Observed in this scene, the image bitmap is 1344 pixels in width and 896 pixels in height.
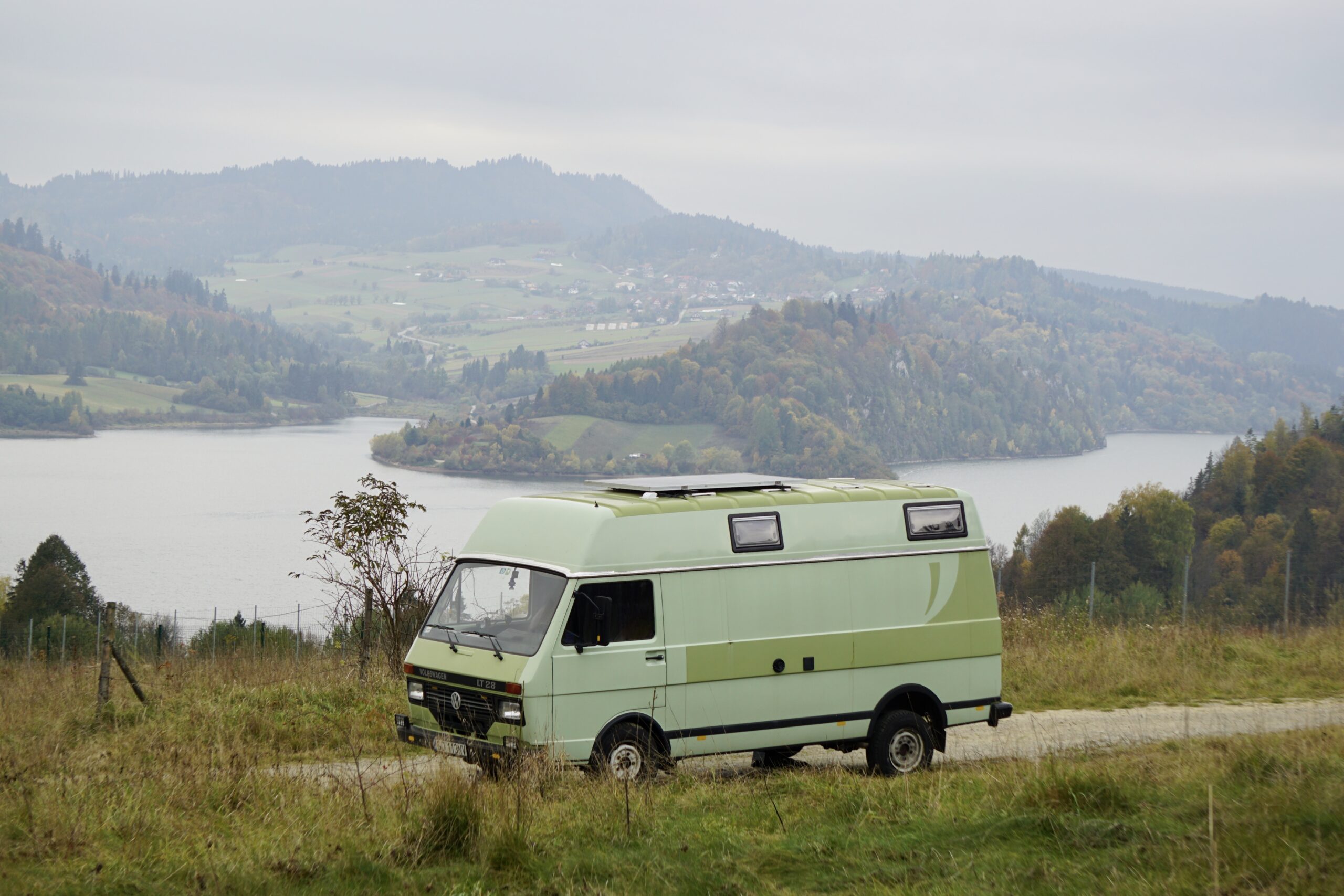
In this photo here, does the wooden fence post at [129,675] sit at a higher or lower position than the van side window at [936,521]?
lower

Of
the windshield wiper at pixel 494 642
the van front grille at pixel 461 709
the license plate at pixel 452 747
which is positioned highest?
the windshield wiper at pixel 494 642

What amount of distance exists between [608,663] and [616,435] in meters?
157

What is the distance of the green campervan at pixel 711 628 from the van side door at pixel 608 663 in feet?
0.04

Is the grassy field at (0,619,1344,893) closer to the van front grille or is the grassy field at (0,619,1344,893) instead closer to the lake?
the van front grille

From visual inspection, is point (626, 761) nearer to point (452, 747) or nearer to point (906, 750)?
A: point (452, 747)

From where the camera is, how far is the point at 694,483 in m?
9.84

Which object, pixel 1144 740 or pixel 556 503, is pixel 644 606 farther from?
pixel 1144 740

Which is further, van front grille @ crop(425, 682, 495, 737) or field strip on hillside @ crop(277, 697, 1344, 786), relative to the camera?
field strip on hillside @ crop(277, 697, 1344, 786)

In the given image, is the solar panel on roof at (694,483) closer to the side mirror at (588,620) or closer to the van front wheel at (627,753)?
the side mirror at (588,620)

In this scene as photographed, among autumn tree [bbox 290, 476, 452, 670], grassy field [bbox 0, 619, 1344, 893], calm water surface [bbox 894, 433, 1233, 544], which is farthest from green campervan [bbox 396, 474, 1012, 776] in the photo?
calm water surface [bbox 894, 433, 1233, 544]

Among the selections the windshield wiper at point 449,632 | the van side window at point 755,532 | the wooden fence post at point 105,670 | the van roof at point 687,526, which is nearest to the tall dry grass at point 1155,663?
the van roof at point 687,526

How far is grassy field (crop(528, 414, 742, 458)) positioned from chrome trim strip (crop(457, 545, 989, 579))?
14439 centimetres

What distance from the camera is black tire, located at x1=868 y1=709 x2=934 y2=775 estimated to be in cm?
978

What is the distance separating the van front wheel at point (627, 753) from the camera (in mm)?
8789
